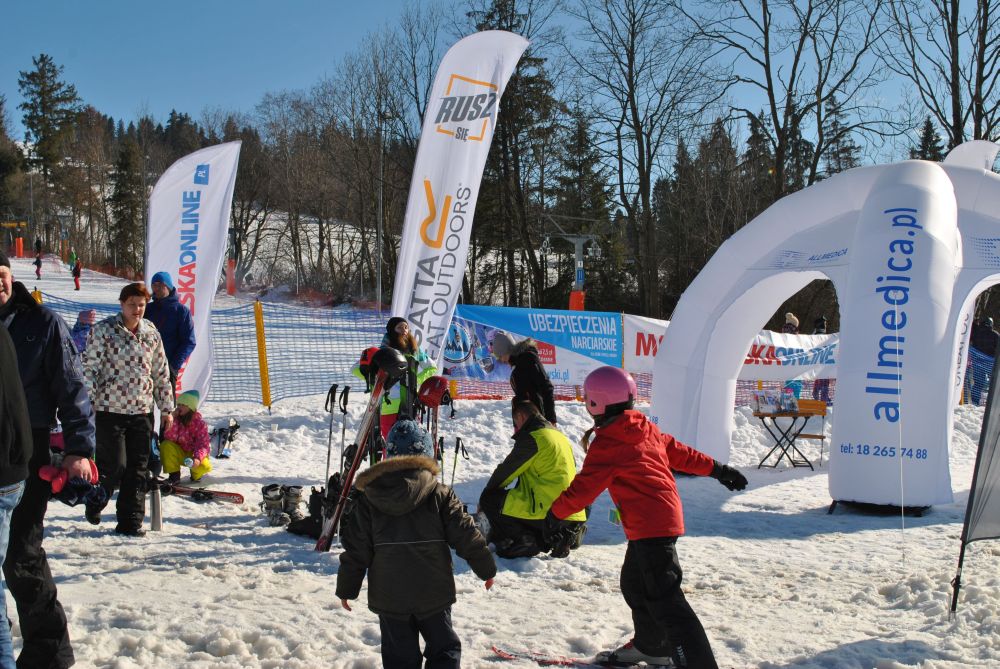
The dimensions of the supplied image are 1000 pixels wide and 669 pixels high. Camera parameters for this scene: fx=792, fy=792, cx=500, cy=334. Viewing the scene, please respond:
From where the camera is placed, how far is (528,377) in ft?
20.3

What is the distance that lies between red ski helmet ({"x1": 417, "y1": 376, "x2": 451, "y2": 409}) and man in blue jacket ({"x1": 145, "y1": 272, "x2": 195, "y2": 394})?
7.88ft

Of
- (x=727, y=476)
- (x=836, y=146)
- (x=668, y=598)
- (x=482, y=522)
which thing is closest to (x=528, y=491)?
(x=482, y=522)

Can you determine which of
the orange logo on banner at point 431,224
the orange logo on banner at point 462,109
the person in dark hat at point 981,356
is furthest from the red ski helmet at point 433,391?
the person in dark hat at point 981,356

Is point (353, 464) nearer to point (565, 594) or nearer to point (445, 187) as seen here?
point (565, 594)

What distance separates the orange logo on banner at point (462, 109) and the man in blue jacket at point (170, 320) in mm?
3452

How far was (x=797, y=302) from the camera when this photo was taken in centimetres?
2839

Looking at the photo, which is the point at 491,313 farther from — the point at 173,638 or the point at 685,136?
the point at 685,136

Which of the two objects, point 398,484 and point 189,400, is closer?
point 398,484

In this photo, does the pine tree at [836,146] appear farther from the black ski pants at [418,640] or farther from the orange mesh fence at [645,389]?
the black ski pants at [418,640]

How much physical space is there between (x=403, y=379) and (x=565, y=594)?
1973mm

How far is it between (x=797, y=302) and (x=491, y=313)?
19178 millimetres

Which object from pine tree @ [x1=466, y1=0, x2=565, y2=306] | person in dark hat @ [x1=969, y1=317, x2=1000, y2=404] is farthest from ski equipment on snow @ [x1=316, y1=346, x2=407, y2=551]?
pine tree @ [x1=466, y1=0, x2=565, y2=306]

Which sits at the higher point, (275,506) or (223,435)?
(223,435)

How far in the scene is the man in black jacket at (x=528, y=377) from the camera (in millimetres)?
6180
